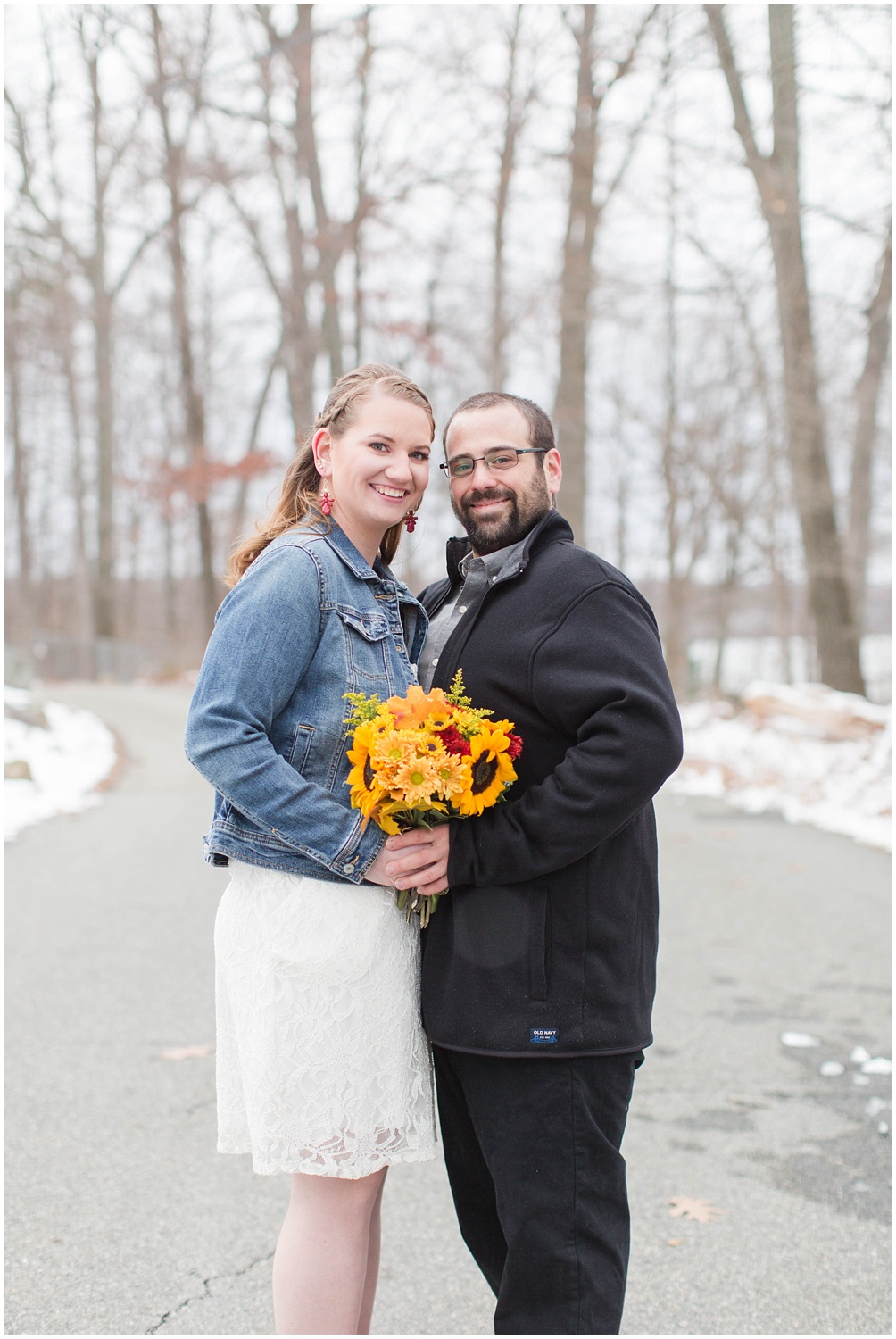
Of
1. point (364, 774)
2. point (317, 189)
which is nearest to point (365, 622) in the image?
point (364, 774)

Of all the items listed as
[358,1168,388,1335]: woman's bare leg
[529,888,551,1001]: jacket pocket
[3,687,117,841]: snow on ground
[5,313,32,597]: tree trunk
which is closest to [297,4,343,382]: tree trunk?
[5,313,32,597]: tree trunk

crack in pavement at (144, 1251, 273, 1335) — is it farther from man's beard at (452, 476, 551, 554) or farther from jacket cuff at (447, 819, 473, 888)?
man's beard at (452, 476, 551, 554)

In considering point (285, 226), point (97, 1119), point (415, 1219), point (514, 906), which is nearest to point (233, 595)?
point (514, 906)

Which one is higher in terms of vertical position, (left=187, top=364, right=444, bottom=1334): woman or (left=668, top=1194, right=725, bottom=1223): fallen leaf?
(left=187, top=364, right=444, bottom=1334): woman

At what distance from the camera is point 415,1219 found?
3379 mm

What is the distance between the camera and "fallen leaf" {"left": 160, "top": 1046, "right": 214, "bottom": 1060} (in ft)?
15.1

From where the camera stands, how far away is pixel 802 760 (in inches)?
463

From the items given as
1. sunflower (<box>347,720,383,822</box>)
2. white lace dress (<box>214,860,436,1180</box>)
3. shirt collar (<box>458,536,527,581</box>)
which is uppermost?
shirt collar (<box>458,536,527,581</box>)

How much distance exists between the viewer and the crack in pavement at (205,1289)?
9.11ft

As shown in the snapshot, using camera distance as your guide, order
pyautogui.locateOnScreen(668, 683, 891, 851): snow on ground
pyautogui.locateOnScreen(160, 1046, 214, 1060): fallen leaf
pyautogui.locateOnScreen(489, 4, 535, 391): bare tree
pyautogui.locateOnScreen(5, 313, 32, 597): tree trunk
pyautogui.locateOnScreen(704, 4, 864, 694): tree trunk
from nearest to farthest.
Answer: pyautogui.locateOnScreen(160, 1046, 214, 1060): fallen leaf < pyautogui.locateOnScreen(668, 683, 891, 851): snow on ground < pyautogui.locateOnScreen(704, 4, 864, 694): tree trunk < pyautogui.locateOnScreen(489, 4, 535, 391): bare tree < pyautogui.locateOnScreen(5, 313, 32, 597): tree trunk

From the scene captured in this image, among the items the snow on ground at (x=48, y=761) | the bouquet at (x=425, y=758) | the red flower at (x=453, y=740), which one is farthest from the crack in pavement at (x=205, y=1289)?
the snow on ground at (x=48, y=761)

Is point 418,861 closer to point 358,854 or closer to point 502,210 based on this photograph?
point 358,854

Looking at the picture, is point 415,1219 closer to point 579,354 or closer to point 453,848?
point 453,848

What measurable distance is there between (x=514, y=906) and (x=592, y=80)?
1593 centimetres
